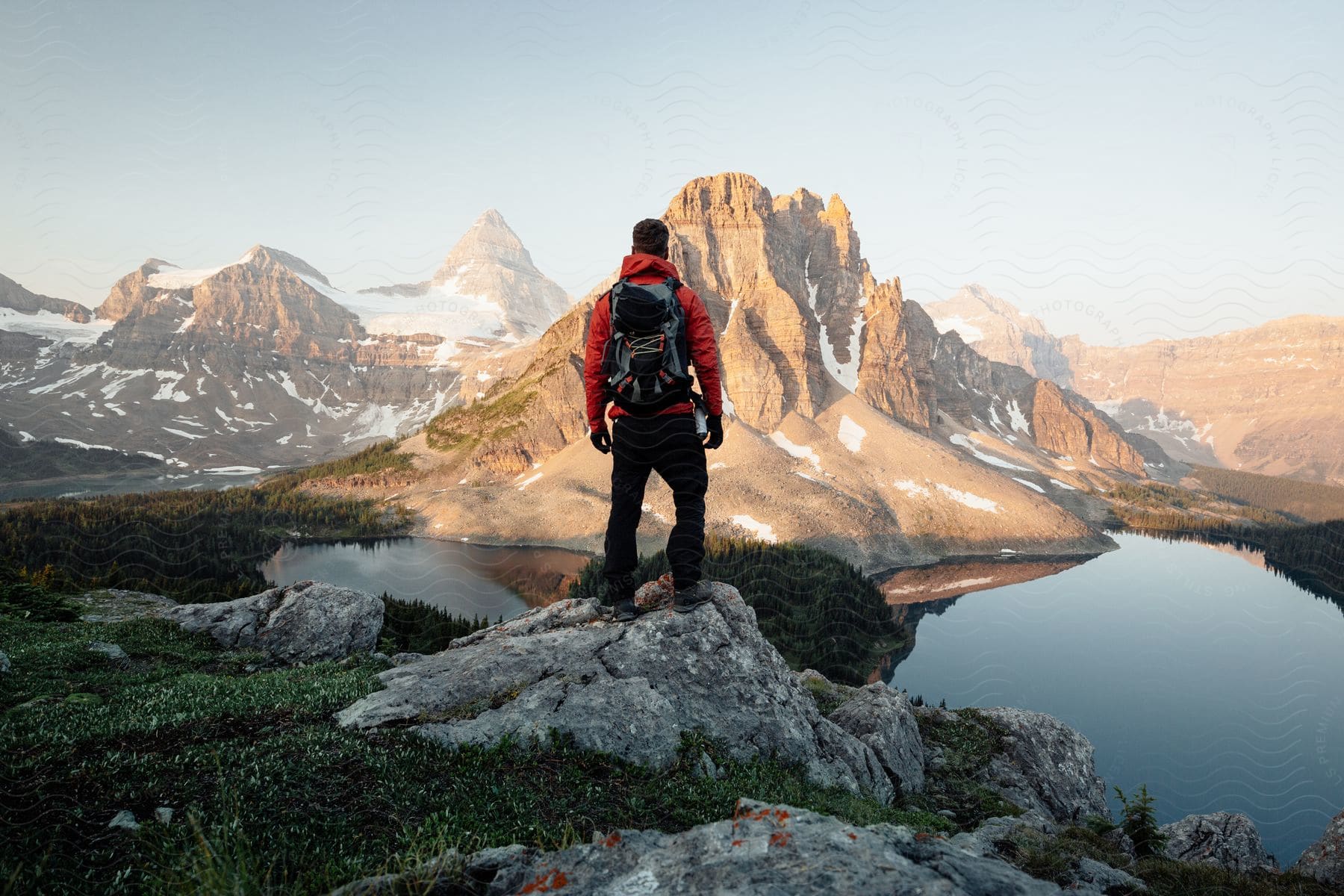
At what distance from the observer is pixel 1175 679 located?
59.9 meters

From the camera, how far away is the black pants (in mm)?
8992

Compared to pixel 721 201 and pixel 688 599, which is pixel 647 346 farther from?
pixel 721 201

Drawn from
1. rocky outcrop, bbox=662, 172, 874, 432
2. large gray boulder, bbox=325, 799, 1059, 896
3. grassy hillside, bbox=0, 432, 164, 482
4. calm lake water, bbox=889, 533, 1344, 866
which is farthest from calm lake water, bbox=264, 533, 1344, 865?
grassy hillside, bbox=0, 432, 164, 482

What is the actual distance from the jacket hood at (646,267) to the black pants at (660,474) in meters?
2.29

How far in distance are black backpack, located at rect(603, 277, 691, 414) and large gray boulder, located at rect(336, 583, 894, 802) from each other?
13.8 ft

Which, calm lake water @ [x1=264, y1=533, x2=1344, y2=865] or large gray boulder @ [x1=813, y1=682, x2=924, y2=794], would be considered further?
calm lake water @ [x1=264, y1=533, x2=1344, y2=865]

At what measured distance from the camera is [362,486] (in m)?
135

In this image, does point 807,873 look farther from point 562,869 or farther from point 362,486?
point 362,486

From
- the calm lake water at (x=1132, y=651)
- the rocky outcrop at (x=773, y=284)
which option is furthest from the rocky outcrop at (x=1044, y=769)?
the rocky outcrop at (x=773, y=284)

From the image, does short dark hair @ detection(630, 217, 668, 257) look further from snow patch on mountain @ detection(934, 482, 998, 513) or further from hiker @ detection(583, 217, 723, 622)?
snow patch on mountain @ detection(934, 482, 998, 513)

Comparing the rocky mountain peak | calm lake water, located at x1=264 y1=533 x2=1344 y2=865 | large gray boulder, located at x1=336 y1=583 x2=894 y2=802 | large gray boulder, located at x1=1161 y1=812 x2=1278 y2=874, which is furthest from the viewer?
the rocky mountain peak

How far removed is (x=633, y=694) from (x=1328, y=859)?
1091cm

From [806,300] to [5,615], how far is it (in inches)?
6555

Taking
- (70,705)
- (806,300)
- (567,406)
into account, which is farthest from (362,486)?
(70,705)
